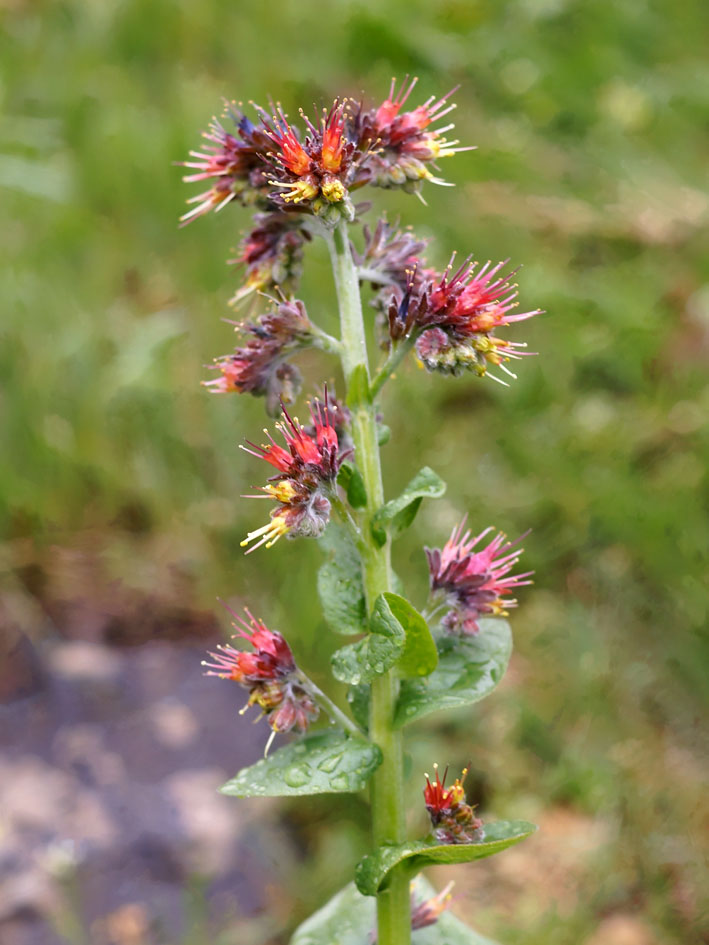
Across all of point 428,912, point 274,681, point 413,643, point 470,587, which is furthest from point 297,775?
point 428,912

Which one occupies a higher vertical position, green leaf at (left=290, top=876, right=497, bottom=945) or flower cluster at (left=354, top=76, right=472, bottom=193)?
flower cluster at (left=354, top=76, right=472, bottom=193)

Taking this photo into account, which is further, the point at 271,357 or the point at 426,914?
the point at 426,914

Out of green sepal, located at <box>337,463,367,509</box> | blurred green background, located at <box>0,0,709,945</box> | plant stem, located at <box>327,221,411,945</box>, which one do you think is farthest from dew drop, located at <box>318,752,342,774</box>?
blurred green background, located at <box>0,0,709,945</box>

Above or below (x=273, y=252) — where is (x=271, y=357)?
below

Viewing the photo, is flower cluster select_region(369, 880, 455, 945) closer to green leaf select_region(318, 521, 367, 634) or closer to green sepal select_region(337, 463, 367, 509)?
green leaf select_region(318, 521, 367, 634)

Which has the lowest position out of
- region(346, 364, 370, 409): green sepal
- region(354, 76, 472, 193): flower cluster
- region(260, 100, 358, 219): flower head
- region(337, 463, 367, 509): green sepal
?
region(337, 463, 367, 509): green sepal

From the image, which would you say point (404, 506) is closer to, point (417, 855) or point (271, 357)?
point (271, 357)

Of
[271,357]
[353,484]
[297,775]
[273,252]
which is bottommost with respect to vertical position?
[297,775]
